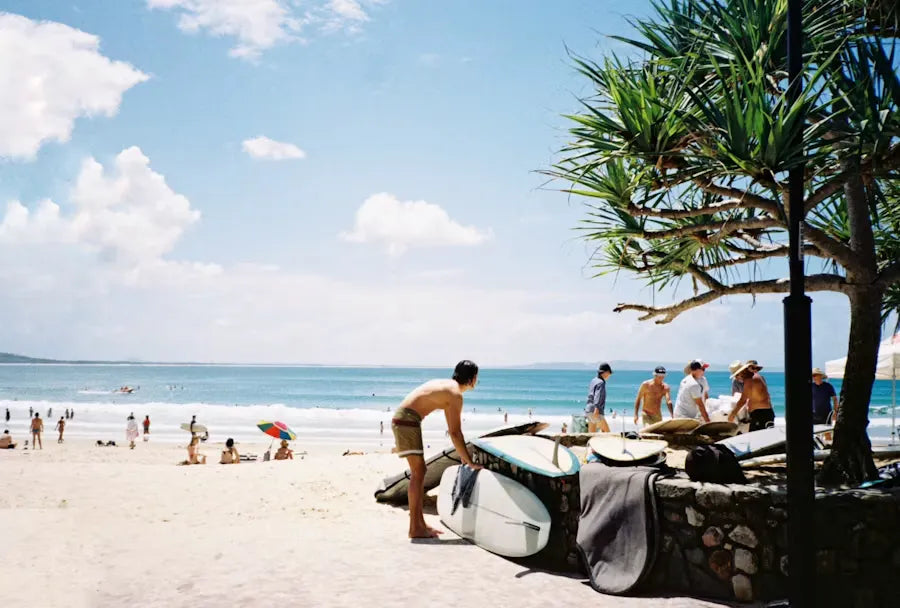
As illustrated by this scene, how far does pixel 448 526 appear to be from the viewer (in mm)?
6148

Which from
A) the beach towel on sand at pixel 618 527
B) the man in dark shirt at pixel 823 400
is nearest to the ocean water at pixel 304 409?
the man in dark shirt at pixel 823 400

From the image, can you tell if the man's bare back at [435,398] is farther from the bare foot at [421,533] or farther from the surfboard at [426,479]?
the surfboard at [426,479]

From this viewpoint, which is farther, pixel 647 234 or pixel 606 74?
pixel 647 234

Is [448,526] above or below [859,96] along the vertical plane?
below

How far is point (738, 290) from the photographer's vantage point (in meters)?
5.88

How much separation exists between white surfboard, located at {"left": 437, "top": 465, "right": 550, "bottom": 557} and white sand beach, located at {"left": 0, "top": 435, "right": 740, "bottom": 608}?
5.3 inches

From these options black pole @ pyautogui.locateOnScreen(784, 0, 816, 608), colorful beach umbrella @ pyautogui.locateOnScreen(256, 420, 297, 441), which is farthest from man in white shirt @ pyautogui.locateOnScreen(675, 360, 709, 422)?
colorful beach umbrella @ pyautogui.locateOnScreen(256, 420, 297, 441)

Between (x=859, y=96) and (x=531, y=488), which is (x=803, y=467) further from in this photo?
(x=859, y=96)

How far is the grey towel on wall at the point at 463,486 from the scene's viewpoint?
605 cm

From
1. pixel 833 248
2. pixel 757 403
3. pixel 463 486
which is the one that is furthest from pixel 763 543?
pixel 757 403

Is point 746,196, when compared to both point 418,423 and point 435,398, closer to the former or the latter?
point 435,398

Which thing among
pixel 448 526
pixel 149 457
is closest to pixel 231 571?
pixel 448 526

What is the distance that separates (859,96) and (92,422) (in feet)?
139

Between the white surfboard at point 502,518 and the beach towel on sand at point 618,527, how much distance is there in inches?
15.5
